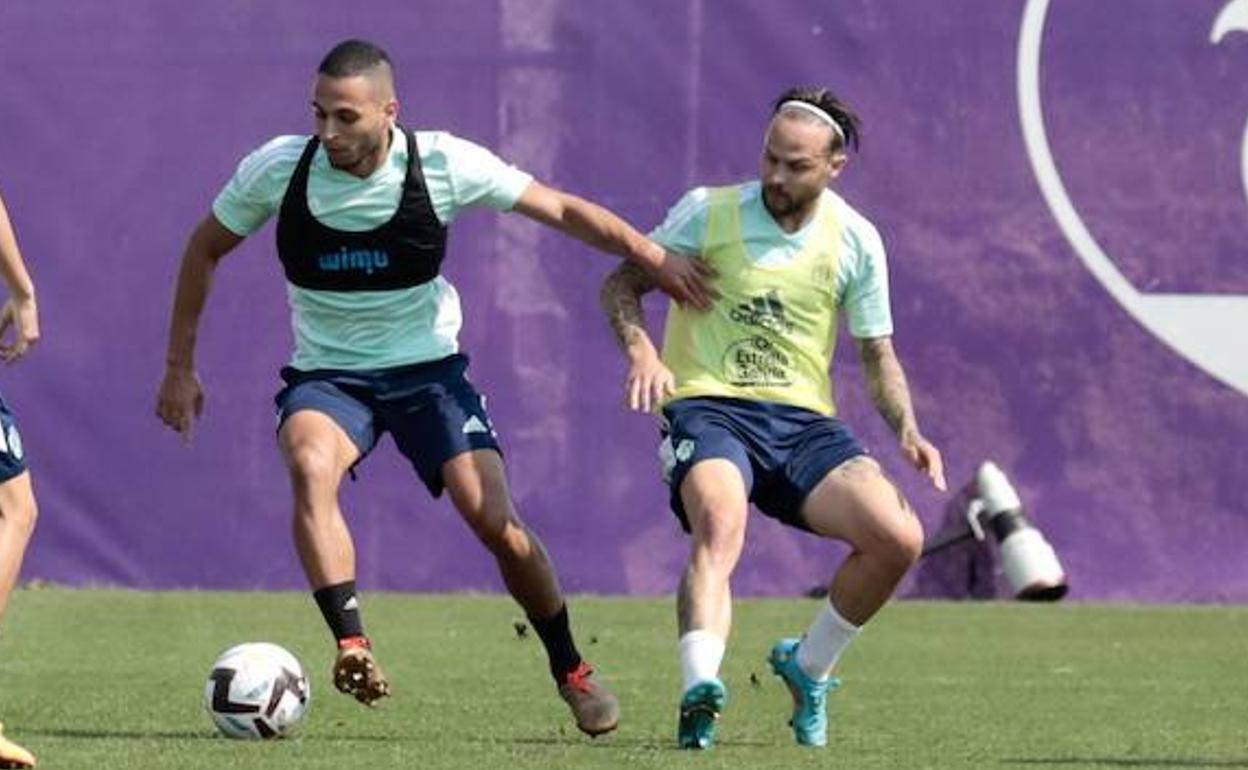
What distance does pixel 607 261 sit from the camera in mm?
14836

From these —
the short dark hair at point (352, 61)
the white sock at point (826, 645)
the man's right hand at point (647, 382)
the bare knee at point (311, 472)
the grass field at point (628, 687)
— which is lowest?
the grass field at point (628, 687)

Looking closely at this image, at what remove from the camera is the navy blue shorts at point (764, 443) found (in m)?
9.08

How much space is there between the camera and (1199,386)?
14.9 meters

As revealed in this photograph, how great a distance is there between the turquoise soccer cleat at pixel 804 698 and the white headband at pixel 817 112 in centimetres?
150

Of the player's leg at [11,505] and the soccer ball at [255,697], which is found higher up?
the player's leg at [11,505]

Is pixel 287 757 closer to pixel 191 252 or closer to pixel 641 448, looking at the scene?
pixel 191 252

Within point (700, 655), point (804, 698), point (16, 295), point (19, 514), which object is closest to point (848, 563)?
point (804, 698)

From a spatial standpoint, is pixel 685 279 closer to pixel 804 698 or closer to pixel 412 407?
pixel 412 407

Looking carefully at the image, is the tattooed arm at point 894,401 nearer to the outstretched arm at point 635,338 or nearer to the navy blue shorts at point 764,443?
the navy blue shorts at point 764,443

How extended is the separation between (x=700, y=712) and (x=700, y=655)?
6.0 inches

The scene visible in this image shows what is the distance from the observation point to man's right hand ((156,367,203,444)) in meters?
9.44

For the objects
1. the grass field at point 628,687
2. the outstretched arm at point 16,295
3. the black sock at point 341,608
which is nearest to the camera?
the outstretched arm at point 16,295

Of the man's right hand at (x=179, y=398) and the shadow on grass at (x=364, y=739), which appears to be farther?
the man's right hand at (x=179, y=398)

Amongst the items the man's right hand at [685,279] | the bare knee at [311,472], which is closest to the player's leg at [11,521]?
the bare knee at [311,472]
